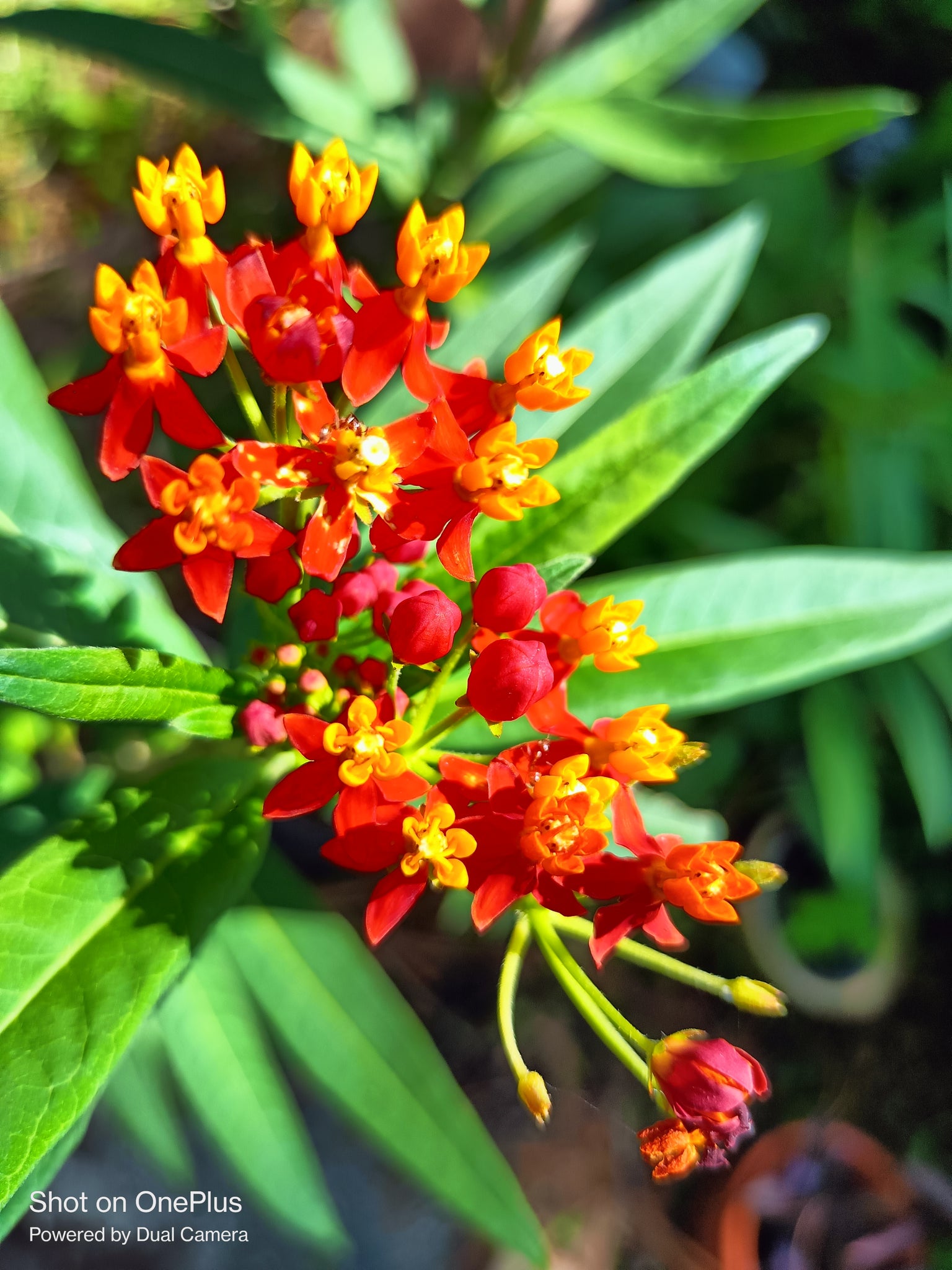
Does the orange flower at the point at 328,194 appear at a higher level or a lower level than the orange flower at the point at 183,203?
lower

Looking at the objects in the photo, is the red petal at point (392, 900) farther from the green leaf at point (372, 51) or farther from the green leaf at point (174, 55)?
the green leaf at point (372, 51)

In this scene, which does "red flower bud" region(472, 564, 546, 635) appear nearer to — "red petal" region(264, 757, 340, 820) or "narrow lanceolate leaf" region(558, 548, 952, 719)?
"red petal" region(264, 757, 340, 820)

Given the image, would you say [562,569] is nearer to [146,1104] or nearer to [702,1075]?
[702,1075]

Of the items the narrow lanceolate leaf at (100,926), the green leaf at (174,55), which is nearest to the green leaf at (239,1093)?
the narrow lanceolate leaf at (100,926)

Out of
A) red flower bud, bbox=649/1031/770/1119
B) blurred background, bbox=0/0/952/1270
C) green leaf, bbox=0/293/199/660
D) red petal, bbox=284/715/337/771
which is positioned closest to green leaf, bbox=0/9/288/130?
blurred background, bbox=0/0/952/1270

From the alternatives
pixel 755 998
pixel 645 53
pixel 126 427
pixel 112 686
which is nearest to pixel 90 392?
pixel 126 427

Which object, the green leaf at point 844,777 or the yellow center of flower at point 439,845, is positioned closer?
the yellow center of flower at point 439,845

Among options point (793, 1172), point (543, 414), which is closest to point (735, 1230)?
point (793, 1172)
